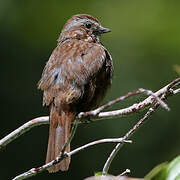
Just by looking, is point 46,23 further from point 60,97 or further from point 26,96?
point 60,97

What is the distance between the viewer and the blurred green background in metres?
7.41

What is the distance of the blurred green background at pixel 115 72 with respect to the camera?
7410 millimetres

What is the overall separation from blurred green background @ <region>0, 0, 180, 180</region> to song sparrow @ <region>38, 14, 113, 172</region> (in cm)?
323

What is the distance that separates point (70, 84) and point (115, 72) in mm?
4795

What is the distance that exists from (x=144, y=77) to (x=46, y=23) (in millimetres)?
2367

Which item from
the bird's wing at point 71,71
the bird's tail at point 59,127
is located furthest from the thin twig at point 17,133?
the bird's wing at point 71,71

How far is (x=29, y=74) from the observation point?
26.5 ft

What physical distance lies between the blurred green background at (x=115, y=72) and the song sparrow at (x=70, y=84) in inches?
127

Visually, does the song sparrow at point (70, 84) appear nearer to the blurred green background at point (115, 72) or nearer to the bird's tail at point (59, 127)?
the bird's tail at point (59, 127)

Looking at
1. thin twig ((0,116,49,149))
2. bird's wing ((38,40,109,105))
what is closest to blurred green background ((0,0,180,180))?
bird's wing ((38,40,109,105))

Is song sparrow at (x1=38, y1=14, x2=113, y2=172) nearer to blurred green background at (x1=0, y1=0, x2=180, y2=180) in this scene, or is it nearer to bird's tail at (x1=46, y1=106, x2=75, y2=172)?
bird's tail at (x1=46, y1=106, x2=75, y2=172)

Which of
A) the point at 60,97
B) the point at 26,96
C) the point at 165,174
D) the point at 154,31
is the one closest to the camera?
the point at 165,174

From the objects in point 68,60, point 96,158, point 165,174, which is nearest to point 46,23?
point 96,158

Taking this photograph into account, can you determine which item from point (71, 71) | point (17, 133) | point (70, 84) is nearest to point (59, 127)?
point (70, 84)
